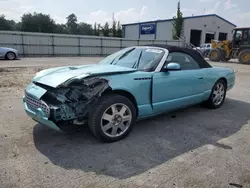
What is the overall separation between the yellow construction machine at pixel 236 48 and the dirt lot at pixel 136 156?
15827 millimetres

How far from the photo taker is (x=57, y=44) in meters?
23.3

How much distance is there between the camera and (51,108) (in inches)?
113

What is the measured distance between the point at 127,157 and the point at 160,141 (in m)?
0.74

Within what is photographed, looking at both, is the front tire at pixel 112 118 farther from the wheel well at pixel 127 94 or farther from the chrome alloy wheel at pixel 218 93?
the chrome alloy wheel at pixel 218 93

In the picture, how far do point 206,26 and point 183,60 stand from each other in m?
34.8

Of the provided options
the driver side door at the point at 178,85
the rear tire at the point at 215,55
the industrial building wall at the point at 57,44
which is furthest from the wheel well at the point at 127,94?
the industrial building wall at the point at 57,44

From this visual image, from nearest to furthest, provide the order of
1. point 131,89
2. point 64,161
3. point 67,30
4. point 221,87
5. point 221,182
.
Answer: point 221,182 → point 64,161 → point 131,89 → point 221,87 → point 67,30

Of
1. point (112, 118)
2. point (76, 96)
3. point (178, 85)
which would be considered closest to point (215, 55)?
point (178, 85)

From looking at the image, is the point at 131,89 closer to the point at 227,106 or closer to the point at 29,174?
the point at 29,174

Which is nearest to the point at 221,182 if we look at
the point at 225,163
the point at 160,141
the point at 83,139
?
the point at 225,163

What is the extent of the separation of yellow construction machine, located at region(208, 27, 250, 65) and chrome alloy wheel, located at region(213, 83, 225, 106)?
14811 mm

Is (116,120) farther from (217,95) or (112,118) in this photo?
(217,95)

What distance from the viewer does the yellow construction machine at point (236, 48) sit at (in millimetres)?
17906

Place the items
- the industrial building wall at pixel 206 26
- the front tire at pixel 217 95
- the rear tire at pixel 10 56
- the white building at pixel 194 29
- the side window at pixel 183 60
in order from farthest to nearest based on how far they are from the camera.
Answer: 1. the white building at pixel 194 29
2. the industrial building wall at pixel 206 26
3. the rear tire at pixel 10 56
4. the front tire at pixel 217 95
5. the side window at pixel 183 60
